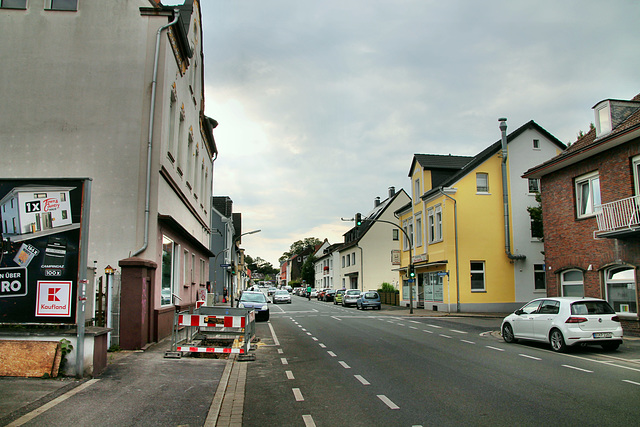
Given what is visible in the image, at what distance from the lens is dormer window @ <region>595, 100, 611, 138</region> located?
19462mm

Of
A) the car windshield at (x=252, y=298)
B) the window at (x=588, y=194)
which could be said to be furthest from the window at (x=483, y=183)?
the car windshield at (x=252, y=298)

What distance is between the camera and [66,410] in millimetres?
6637

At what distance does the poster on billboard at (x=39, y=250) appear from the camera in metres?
8.70

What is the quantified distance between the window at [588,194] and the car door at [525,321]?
621 cm

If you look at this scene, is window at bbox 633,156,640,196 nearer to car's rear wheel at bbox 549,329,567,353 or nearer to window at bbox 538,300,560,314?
window at bbox 538,300,560,314

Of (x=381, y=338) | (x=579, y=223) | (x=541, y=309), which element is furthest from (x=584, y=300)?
(x=579, y=223)

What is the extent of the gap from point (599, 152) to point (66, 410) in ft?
63.2

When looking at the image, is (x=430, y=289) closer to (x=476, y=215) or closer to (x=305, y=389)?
(x=476, y=215)

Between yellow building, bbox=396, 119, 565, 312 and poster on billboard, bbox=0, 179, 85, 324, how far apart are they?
2596 cm

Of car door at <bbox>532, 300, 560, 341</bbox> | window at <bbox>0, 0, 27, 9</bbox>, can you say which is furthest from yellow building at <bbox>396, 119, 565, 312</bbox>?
window at <bbox>0, 0, 27, 9</bbox>

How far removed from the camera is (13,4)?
15266 mm

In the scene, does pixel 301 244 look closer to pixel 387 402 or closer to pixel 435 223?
pixel 435 223

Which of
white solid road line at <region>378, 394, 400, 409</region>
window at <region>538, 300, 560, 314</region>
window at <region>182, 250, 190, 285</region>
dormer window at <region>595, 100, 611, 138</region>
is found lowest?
white solid road line at <region>378, 394, 400, 409</region>

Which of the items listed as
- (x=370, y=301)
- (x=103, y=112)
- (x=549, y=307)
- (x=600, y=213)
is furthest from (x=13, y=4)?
(x=370, y=301)
